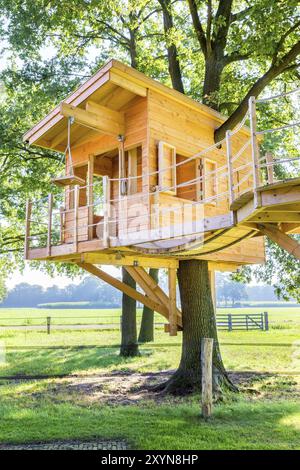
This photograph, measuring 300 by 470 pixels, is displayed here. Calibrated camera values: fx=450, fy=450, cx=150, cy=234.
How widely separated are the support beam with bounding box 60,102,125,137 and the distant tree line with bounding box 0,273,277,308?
121056 millimetres

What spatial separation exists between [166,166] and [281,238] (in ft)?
12.4

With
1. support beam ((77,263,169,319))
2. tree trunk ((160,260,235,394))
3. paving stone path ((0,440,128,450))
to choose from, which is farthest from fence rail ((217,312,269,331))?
paving stone path ((0,440,128,450))

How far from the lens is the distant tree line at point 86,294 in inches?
5266

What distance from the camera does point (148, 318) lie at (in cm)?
2247

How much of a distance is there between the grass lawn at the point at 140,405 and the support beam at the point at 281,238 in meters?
2.96

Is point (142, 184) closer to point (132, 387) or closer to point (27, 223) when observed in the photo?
point (27, 223)

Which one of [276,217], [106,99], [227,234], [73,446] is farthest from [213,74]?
[73,446]

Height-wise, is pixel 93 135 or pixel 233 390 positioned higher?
pixel 93 135

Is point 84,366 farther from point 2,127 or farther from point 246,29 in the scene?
point 246,29

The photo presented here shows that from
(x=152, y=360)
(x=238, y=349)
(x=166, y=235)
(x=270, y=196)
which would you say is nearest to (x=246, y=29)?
(x=166, y=235)

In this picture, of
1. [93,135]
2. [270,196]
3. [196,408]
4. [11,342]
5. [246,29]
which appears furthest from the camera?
[11,342]

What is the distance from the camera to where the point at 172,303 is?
1075 cm
